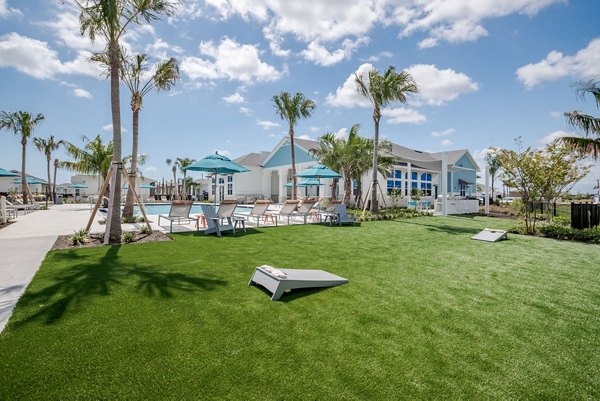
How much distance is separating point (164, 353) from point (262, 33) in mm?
12807

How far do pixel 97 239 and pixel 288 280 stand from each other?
692 cm

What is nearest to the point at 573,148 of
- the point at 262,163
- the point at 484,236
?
the point at 484,236

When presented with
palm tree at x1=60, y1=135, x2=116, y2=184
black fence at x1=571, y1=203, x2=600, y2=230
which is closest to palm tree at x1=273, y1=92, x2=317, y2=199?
palm tree at x1=60, y1=135, x2=116, y2=184

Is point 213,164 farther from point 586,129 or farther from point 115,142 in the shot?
point 586,129

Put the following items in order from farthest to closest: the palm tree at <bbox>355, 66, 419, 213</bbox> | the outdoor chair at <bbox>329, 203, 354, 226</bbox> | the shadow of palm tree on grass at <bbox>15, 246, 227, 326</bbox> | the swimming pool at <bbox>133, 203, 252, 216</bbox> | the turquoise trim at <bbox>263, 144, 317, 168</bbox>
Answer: the turquoise trim at <bbox>263, 144, 317, 168</bbox> < the swimming pool at <bbox>133, 203, 252, 216</bbox> < the palm tree at <bbox>355, 66, 419, 213</bbox> < the outdoor chair at <bbox>329, 203, 354, 226</bbox> < the shadow of palm tree on grass at <bbox>15, 246, 227, 326</bbox>

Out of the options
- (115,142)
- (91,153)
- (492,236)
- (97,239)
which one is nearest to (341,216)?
(492,236)

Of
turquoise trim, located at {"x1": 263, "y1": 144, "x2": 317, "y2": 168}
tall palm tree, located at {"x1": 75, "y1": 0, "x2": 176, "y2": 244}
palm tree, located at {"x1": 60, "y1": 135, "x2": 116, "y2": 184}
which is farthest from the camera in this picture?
turquoise trim, located at {"x1": 263, "y1": 144, "x2": 317, "y2": 168}

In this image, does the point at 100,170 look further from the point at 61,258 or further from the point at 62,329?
the point at 62,329

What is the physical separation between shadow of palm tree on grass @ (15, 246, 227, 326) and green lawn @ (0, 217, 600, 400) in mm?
29

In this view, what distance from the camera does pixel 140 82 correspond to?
40.0 feet

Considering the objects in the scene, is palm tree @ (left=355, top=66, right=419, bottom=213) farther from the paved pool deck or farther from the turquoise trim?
the turquoise trim

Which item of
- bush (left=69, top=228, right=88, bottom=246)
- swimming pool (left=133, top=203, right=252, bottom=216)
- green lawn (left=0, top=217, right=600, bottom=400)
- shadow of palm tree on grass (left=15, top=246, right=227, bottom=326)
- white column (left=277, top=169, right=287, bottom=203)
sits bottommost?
green lawn (left=0, top=217, right=600, bottom=400)

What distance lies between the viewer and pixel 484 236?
31.5ft

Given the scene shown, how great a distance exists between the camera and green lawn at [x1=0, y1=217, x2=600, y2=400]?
2.25m
